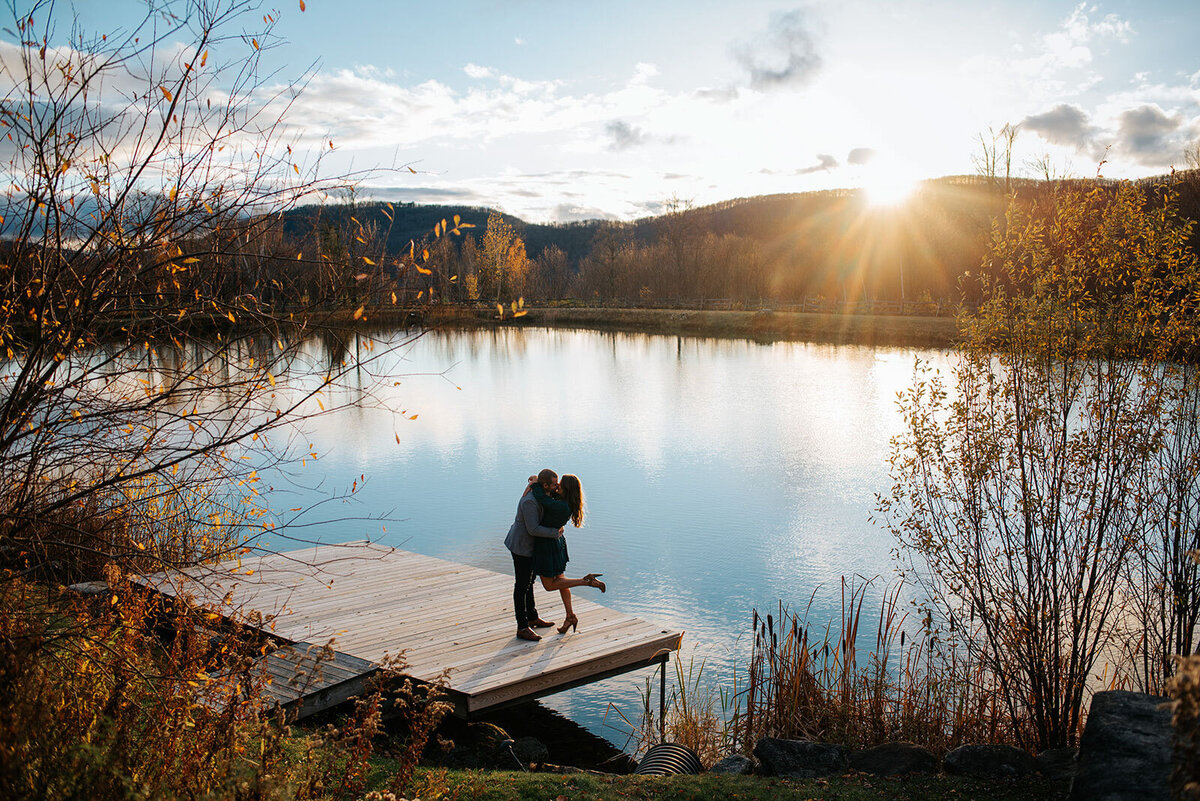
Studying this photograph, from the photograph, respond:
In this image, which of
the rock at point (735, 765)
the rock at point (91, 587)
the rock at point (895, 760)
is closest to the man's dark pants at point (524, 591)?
the rock at point (735, 765)

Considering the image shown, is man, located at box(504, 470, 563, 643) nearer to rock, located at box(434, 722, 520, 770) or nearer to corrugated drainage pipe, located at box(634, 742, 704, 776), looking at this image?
rock, located at box(434, 722, 520, 770)

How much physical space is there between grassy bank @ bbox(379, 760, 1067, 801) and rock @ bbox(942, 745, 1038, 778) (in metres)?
0.12

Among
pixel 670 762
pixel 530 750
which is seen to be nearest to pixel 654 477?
pixel 530 750

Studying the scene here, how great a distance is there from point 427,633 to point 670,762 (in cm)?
276

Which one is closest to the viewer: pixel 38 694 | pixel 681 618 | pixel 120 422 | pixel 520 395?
pixel 38 694

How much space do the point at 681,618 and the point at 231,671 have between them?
23.4 ft

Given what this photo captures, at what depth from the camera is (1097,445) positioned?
267 inches

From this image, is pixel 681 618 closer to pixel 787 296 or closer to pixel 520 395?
pixel 520 395

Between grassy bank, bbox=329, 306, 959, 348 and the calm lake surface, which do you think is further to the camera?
grassy bank, bbox=329, 306, 959, 348

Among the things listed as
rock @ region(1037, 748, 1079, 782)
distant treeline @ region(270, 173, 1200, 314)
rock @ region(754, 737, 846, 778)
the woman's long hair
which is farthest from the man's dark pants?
distant treeline @ region(270, 173, 1200, 314)

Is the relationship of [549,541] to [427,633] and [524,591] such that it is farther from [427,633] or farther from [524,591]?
[427,633]

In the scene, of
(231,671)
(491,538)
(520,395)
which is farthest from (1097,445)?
(520,395)

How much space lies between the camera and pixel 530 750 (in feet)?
24.3

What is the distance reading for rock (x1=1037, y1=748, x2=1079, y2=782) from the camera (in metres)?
5.94
